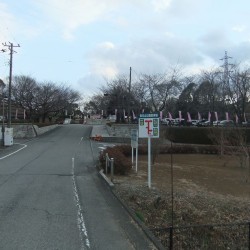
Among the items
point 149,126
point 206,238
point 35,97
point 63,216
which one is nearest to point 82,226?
point 63,216

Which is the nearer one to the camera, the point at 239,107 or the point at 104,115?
the point at 239,107

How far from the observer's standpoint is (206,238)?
27.0 ft

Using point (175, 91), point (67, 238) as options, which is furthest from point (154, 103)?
point (67, 238)

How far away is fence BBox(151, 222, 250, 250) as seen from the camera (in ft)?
25.7

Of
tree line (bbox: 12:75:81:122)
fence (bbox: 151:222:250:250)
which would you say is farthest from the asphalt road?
tree line (bbox: 12:75:81:122)

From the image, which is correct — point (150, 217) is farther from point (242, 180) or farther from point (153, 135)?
point (242, 180)

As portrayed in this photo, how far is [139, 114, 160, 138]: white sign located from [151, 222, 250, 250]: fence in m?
6.37

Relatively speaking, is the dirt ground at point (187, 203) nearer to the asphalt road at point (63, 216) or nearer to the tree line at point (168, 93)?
the asphalt road at point (63, 216)

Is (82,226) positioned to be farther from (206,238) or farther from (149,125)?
(149,125)

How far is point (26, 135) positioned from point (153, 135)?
123ft

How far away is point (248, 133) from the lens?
46.0m

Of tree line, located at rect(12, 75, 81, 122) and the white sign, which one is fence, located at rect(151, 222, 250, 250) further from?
tree line, located at rect(12, 75, 81, 122)

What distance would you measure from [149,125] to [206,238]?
696 cm

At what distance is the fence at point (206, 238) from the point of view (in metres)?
7.83
